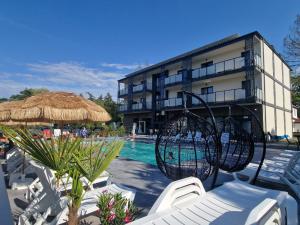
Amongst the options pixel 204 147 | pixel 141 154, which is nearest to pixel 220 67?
pixel 141 154

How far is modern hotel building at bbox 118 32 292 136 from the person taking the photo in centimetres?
1970

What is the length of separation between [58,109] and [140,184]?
2988 mm

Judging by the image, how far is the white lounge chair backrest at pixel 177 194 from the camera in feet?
8.75

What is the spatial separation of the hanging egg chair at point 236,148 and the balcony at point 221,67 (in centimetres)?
1509

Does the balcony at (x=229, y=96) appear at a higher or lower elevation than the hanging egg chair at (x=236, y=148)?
higher

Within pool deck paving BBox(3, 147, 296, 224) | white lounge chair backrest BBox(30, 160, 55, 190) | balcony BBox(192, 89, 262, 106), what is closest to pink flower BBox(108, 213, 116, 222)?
pool deck paving BBox(3, 147, 296, 224)

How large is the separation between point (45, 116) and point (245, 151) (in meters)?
4.77

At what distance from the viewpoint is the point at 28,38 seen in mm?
15555

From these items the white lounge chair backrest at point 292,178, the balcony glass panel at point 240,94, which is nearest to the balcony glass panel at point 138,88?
the balcony glass panel at point 240,94

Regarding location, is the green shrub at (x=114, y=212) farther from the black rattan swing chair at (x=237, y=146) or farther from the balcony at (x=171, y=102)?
the balcony at (x=171, y=102)

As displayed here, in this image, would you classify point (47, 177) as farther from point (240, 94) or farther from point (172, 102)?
point (172, 102)

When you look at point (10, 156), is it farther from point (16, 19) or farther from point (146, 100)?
point (146, 100)

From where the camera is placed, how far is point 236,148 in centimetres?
627

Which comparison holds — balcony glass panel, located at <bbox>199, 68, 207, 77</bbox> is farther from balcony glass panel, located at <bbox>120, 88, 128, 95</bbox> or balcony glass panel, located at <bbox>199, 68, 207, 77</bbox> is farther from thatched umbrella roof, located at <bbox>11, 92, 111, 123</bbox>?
thatched umbrella roof, located at <bbox>11, 92, 111, 123</bbox>
